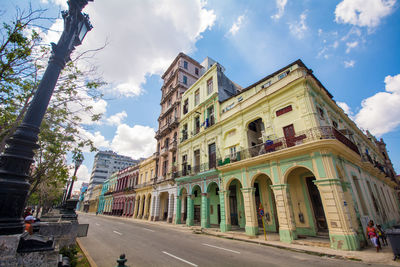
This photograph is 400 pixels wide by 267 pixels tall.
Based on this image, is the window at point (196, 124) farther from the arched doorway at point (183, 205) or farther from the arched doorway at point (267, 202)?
the arched doorway at point (267, 202)

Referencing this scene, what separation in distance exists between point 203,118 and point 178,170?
7.66m

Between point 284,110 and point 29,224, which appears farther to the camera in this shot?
point 284,110

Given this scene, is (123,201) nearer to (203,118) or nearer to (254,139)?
(203,118)

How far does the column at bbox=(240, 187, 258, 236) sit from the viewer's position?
40.6 feet

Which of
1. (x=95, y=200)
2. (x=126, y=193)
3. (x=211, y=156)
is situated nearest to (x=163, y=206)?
(x=211, y=156)

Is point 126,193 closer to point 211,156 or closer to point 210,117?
point 211,156

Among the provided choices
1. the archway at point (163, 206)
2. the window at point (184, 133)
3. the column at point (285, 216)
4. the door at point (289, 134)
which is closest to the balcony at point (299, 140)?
the door at point (289, 134)

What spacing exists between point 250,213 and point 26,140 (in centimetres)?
1317

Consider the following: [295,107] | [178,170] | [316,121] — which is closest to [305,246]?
[316,121]

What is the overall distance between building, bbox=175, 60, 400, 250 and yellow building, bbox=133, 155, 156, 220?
9.91 metres

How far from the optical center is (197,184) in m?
18.6

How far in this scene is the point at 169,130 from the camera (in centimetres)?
2788

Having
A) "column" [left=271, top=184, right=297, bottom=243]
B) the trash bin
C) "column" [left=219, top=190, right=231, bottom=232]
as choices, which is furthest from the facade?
the trash bin

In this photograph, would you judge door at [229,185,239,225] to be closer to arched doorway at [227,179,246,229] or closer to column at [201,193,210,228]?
arched doorway at [227,179,246,229]
